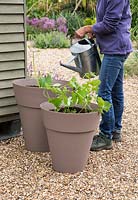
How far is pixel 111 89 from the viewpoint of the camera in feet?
11.7

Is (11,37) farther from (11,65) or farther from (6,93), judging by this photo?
(6,93)

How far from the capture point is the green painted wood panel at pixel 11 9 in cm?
344

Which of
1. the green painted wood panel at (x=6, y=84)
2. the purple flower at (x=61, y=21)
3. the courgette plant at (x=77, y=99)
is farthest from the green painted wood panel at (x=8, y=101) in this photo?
the purple flower at (x=61, y=21)

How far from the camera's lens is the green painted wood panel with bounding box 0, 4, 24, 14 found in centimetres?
344

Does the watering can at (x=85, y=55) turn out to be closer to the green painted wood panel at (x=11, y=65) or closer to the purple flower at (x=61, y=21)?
the green painted wood panel at (x=11, y=65)

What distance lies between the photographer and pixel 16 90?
11.1 feet

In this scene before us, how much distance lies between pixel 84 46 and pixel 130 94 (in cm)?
230

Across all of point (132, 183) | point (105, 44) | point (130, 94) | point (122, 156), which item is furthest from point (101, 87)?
point (130, 94)

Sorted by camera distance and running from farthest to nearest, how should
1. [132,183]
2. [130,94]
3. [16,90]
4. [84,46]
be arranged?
1. [130,94]
2. [84,46]
3. [16,90]
4. [132,183]

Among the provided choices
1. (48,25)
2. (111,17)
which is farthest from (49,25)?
(111,17)

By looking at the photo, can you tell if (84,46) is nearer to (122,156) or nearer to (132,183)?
(122,156)

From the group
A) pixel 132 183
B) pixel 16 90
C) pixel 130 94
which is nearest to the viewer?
pixel 132 183

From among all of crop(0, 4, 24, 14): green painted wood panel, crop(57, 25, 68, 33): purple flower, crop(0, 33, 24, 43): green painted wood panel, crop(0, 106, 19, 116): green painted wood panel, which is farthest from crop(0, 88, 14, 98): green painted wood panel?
crop(57, 25, 68, 33): purple flower

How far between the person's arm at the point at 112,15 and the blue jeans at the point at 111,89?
0.79 ft
